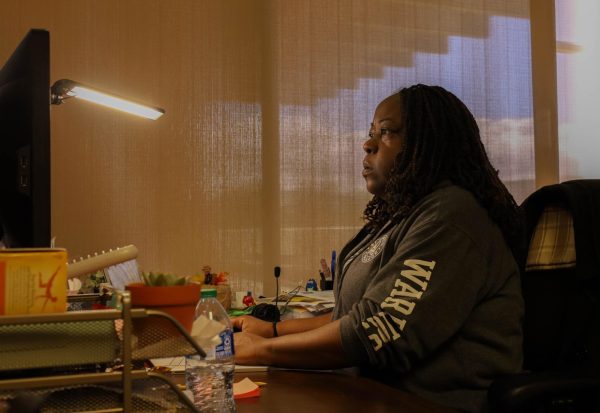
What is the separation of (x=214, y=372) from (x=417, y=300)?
0.38 meters

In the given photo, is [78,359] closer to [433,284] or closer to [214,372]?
[214,372]

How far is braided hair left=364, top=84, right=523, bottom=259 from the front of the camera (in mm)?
1218

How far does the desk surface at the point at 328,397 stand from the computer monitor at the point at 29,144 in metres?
0.40

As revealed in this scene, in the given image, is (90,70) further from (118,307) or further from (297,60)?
(118,307)

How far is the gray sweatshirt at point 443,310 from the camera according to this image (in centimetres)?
107

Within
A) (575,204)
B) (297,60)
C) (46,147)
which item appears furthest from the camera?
(297,60)

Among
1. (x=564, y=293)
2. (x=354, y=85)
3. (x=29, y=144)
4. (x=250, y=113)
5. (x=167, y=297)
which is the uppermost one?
(x=354, y=85)

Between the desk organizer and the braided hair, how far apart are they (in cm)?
82

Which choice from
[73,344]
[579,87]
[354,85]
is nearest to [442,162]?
[73,344]

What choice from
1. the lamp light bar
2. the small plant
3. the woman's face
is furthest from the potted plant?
the lamp light bar

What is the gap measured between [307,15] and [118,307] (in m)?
2.44

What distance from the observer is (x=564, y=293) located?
128 cm

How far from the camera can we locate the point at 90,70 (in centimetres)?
252

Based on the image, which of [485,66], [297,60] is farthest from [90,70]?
[485,66]
